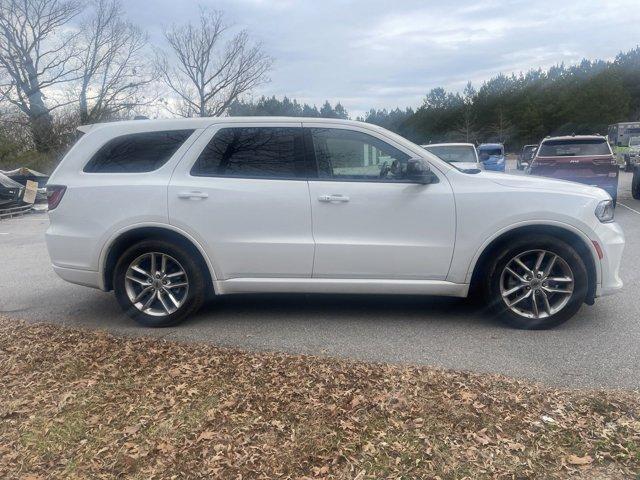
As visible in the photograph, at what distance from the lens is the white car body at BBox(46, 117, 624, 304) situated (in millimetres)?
4602

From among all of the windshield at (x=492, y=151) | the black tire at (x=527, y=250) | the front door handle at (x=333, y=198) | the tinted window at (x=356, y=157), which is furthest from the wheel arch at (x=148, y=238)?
the windshield at (x=492, y=151)

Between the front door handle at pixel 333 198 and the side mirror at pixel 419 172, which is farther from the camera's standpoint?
the front door handle at pixel 333 198

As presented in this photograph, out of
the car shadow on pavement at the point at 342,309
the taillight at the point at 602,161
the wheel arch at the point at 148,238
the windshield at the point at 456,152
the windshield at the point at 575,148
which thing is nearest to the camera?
the wheel arch at the point at 148,238

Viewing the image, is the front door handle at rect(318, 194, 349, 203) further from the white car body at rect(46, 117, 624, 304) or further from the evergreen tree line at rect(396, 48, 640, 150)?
the evergreen tree line at rect(396, 48, 640, 150)

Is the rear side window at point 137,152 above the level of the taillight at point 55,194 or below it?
above

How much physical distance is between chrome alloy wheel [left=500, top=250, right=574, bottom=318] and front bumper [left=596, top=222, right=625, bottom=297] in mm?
262

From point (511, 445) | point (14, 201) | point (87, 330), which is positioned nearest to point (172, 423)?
point (511, 445)

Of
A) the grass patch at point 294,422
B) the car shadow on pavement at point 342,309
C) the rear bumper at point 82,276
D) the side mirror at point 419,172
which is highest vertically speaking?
the side mirror at point 419,172

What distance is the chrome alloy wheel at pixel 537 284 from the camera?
464 centimetres

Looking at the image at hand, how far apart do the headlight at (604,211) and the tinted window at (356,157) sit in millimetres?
1660

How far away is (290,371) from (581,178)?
10.3 m

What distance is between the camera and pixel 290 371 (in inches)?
149

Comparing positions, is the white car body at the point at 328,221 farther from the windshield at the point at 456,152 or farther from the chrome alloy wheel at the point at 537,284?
the windshield at the point at 456,152

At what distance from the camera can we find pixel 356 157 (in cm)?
479
